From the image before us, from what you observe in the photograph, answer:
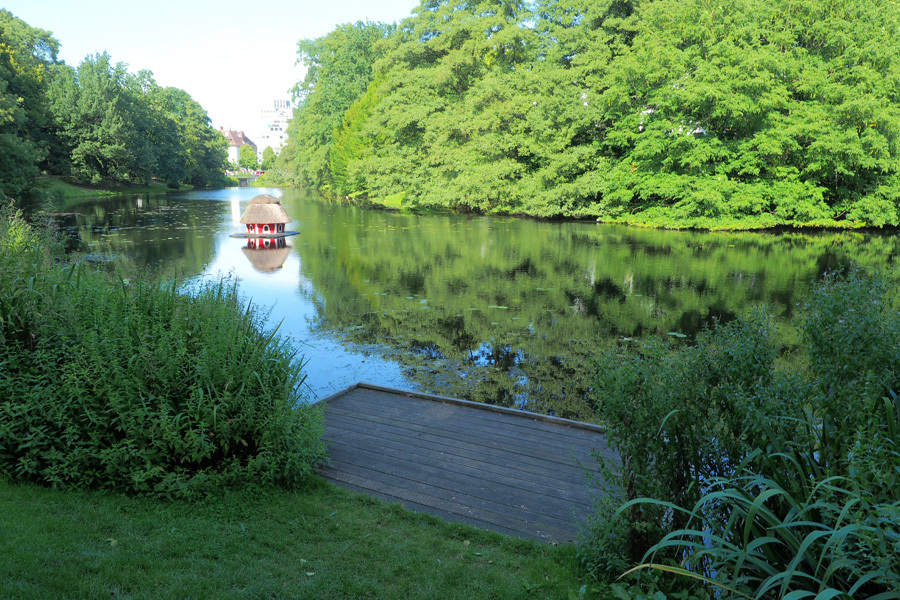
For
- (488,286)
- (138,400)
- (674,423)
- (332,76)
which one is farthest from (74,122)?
(674,423)

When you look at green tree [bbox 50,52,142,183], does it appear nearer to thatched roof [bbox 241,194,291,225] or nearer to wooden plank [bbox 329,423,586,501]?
thatched roof [bbox 241,194,291,225]

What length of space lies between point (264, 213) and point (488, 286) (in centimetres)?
1259

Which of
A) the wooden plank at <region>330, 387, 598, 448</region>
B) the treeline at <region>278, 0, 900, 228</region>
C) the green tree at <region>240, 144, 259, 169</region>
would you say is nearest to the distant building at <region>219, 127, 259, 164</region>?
the green tree at <region>240, 144, 259, 169</region>

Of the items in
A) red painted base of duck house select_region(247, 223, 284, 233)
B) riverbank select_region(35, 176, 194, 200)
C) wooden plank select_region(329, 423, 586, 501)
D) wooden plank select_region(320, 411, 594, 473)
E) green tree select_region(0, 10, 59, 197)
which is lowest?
wooden plank select_region(329, 423, 586, 501)

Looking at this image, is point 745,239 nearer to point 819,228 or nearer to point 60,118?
point 819,228

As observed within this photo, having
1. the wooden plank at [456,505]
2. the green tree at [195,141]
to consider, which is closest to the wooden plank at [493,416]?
the wooden plank at [456,505]

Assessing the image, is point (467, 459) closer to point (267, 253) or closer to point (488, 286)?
point (488, 286)

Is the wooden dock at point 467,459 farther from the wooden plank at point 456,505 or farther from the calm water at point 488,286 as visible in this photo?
the calm water at point 488,286

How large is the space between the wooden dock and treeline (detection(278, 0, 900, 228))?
22863 mm

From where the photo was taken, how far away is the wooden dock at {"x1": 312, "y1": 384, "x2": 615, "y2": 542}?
13.5ft

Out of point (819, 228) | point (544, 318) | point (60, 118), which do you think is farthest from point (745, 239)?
point (60, 118)

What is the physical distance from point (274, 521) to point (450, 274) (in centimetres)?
1194

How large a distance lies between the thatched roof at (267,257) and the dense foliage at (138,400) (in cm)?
1165

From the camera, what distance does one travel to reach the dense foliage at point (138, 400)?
13.0 ft
